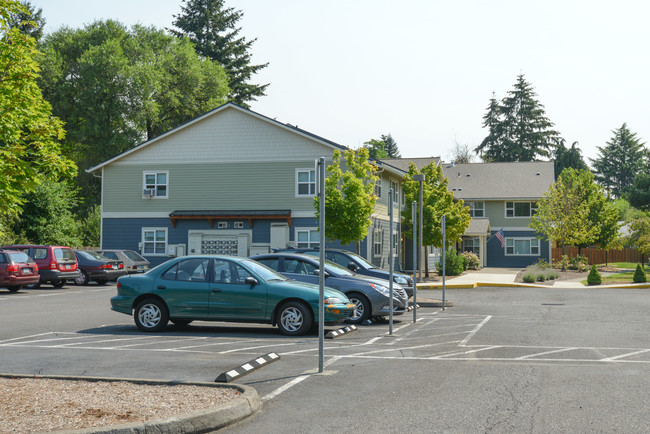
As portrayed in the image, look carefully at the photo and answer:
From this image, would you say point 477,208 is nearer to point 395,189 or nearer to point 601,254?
point 601,254

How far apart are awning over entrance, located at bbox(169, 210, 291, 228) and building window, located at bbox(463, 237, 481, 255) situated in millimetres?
25658

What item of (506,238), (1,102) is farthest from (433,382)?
(506,238)

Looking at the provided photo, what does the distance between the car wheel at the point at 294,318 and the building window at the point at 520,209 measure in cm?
4841

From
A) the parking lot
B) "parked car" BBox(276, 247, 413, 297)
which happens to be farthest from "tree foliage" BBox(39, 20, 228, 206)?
"parked car" BBox(276, 247, 413, 297)

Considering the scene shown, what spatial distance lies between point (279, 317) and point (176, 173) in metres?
26.2

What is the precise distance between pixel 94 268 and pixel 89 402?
25.1 meters

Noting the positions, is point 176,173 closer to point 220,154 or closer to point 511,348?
point 220,154

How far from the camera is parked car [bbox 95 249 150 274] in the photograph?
33.2 m

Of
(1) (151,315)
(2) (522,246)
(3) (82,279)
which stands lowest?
(1) (151,315)

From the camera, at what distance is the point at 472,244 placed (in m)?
58.3

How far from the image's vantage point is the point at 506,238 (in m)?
58.5

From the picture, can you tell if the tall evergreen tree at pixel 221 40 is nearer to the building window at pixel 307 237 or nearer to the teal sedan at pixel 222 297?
the building window at pixel 307 237

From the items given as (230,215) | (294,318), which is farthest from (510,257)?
(294,318)

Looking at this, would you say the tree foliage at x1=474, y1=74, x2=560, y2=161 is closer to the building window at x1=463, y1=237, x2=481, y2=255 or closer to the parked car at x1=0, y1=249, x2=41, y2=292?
the building window at x1=463, y1=237, x2=481, y2=255
